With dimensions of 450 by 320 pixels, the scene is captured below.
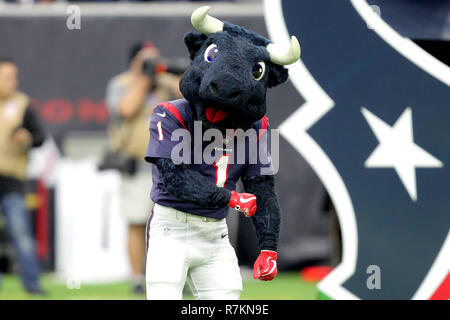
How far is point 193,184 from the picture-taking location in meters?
3.74

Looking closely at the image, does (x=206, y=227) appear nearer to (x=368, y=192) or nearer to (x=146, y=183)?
(x=368, y=192)

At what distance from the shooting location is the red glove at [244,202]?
12.1ft

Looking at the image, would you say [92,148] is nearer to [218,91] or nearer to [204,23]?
[204,23]

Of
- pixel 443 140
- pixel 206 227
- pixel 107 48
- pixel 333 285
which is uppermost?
pixel 107 48

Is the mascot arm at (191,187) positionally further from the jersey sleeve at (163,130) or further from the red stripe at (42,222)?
the red stripe at (42,222)

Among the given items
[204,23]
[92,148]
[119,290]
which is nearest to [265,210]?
[204,23]

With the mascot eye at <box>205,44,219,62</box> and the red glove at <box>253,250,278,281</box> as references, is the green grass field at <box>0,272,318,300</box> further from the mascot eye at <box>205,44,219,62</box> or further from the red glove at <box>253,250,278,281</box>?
the mascot eye at <box>205,44,219,62</box>

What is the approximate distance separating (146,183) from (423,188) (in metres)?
2.73

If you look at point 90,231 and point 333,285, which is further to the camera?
point 90,231

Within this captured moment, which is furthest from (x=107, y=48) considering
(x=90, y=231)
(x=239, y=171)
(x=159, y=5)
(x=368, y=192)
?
(x=239, y=171)

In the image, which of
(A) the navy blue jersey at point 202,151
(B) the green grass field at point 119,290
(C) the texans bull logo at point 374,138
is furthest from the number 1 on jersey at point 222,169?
(B) the green grass field at point 119,290

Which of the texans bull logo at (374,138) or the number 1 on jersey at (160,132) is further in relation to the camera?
the texans bull logo at (374,138)

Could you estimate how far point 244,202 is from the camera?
370 centimetres

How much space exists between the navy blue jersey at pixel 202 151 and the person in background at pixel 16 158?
10.7ft
